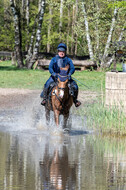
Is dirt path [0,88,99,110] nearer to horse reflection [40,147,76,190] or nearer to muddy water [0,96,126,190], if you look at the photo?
muddy water [0,96,126,190]

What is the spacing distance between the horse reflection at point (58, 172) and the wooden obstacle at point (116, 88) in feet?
10.7

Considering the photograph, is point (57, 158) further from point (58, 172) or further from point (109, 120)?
point (109, 120)

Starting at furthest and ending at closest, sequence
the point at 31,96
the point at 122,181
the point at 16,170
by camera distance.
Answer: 1. the point at 31,96
2. the point at 16,170
3. the point at 122,181

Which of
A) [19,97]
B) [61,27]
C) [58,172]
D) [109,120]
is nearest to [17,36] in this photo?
[19,97]

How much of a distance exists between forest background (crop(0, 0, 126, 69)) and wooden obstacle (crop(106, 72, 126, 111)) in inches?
474

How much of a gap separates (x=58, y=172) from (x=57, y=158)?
1321 mm

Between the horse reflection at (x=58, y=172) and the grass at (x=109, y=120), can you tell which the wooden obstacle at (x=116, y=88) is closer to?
the grass at (x=109, y=120)

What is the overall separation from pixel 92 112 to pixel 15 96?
9462mm

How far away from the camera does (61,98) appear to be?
10.9m

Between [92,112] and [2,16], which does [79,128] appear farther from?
[2,16]

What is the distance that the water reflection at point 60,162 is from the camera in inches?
246

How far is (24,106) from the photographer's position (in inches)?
688

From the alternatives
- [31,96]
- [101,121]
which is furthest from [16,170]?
[31,96]

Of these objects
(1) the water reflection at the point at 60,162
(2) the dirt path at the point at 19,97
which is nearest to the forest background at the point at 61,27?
(2) the dirt path at the point at 19,97
